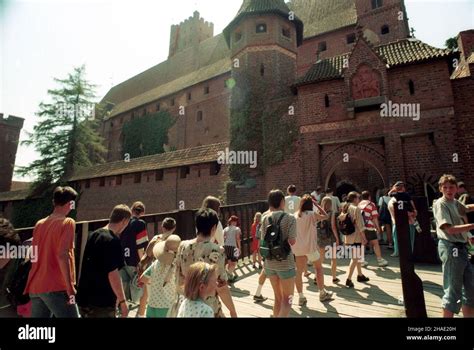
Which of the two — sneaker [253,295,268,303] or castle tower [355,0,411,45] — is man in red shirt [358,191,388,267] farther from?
castle tower [355,0,411,45]

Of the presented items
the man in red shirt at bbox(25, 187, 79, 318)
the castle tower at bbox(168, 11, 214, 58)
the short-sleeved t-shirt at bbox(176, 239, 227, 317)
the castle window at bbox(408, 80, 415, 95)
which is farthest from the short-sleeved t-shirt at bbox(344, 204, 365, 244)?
the castle tower at bbox(168, 11, 214, 58)

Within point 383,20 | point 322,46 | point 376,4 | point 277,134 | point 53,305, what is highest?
point 376,4

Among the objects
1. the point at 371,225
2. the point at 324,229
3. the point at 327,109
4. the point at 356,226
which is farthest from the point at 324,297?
the point at 327,109

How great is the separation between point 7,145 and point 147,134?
1618cm

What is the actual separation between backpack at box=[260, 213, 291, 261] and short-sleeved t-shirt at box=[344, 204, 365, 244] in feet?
8.00

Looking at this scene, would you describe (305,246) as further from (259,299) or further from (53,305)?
(53,305)

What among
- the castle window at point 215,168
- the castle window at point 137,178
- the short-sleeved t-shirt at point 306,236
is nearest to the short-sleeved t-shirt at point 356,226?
the short-sleeved t-shirt at point 306,236

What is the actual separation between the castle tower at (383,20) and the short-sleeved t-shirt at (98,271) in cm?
2408

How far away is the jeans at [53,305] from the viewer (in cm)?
229

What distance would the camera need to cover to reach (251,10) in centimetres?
1490

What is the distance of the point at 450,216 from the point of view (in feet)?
9.49

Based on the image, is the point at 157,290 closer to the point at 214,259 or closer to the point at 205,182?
the point at 214,259

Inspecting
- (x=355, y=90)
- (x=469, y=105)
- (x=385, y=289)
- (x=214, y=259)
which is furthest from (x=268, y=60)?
(x=214, y=259)
